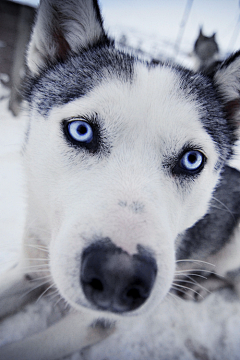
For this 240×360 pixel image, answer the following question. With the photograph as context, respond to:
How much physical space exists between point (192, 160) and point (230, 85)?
0.73 meters

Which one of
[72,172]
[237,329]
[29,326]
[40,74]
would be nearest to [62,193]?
[72,172]

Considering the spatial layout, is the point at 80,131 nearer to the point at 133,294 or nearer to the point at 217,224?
the point at 133,294

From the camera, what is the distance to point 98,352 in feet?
5.13

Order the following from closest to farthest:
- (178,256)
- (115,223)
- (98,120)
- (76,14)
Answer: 1. (115,223)
2. (98,120)
3. (76,14)
4. (178,256)

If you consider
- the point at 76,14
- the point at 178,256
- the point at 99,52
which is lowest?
the point at 178,256

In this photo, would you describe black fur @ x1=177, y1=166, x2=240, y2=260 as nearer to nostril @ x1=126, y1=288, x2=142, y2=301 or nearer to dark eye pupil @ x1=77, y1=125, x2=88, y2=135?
nostril @ x1=126, y1=288, x2=142, y2=301

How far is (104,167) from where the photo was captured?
1187mm

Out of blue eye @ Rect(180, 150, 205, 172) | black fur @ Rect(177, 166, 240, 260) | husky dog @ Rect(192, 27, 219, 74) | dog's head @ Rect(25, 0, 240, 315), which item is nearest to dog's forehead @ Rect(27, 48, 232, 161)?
dog's head @ Rect(25, 0, 240, 315)

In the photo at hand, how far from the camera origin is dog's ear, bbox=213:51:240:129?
5.02 feet

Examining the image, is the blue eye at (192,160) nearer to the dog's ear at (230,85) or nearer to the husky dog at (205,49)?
the dog's ear at (230,85)

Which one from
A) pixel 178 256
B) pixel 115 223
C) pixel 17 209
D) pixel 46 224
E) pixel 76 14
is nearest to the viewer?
pixel 115 223

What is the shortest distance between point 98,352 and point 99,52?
2.11 m

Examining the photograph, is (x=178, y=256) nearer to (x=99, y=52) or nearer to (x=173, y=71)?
(x=173, y=71)

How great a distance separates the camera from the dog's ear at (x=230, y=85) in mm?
1532
